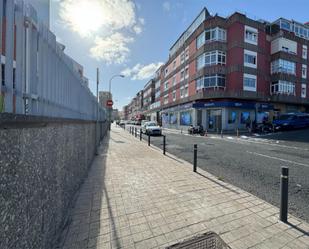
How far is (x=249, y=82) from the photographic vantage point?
31.2 m

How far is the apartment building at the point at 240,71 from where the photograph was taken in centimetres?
3009

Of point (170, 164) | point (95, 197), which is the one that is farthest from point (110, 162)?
point (95, 197)

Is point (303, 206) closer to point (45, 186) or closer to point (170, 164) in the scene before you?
point (170, 164)

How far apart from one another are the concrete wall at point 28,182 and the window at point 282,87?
38500 millimetres

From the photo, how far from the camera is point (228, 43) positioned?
30.7m

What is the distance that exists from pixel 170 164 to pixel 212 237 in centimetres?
490

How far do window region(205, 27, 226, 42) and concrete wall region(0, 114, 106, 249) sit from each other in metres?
32.7

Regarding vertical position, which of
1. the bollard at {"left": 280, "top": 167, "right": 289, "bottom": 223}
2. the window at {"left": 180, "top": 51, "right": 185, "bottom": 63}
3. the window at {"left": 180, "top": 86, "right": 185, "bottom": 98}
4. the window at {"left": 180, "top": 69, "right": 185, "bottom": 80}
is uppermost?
the window at {"left": 180, "top": 51, "right": 185, "bottom": 63}

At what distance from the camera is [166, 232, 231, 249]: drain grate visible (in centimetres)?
279

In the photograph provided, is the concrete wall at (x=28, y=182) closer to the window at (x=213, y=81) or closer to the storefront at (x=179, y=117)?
the window at (x=213, y=81)

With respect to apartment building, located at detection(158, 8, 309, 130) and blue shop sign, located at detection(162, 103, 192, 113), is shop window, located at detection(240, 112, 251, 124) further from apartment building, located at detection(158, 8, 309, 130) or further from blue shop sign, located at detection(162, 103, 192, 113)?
blue shop sign, located at detection(162, 103, 192, 113)

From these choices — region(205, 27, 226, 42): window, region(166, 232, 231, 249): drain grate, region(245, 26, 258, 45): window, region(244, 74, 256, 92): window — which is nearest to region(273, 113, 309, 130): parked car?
region(244, 74, 256, 92): window

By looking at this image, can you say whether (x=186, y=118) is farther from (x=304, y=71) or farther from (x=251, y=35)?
(x=304, y=71)

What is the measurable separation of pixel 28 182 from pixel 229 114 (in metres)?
31.3
